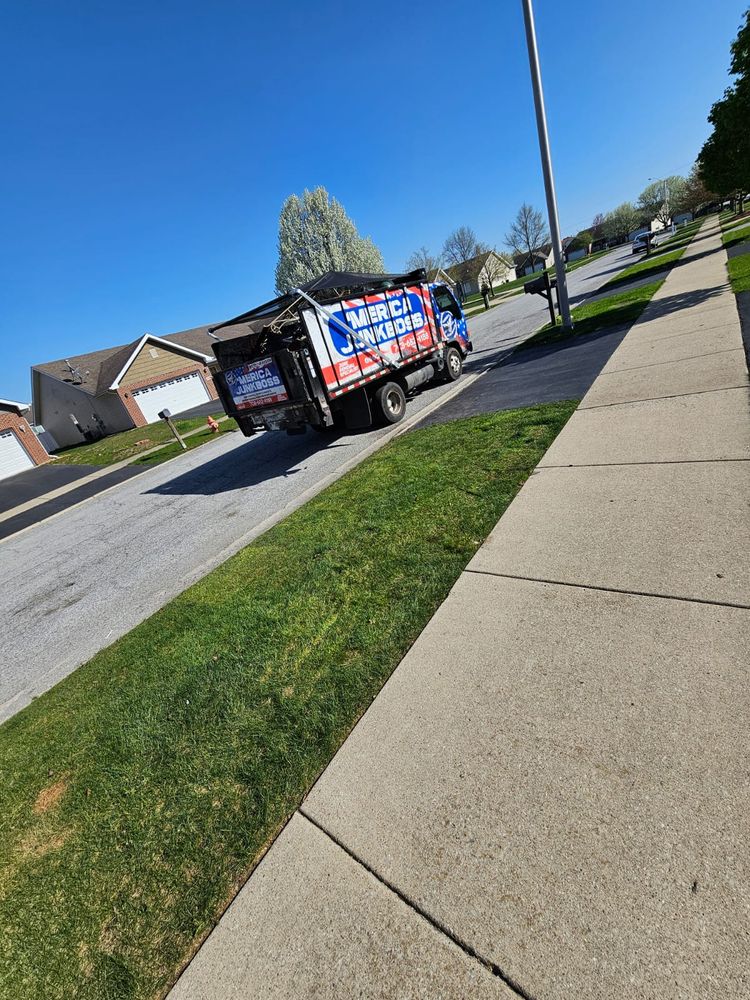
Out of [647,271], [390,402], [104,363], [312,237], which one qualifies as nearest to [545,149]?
[390,402]

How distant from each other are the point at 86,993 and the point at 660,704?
9.64 feet

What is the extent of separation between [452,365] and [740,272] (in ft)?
27.0

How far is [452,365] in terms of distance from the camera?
12148 millimetres

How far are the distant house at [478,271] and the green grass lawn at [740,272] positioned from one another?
58.8 meters

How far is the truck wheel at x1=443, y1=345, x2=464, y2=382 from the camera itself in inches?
470

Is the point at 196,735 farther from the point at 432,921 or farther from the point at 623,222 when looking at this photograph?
the point at 623,222

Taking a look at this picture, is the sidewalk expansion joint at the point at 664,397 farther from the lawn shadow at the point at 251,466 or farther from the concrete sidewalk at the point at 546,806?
the lawn shadow at the point at 251,466

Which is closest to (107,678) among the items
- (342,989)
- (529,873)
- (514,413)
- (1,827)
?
(1,827)

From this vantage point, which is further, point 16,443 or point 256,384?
point 16,443

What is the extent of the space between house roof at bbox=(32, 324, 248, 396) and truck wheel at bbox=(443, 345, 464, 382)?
2301cm

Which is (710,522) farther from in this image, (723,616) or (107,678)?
(107,678)

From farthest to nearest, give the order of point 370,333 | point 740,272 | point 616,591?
point 740,272, point 370,333, point 616,591

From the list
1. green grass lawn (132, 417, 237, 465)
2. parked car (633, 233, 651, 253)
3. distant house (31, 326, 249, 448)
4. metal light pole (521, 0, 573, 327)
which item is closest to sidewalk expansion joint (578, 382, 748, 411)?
metal light pole (521, 0, 573, 327)

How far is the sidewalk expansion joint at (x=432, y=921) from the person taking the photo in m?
1.48
